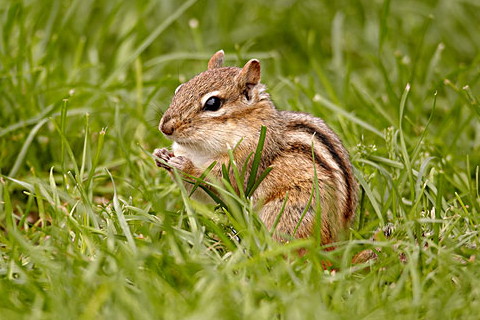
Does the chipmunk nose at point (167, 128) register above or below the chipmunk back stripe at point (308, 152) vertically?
above

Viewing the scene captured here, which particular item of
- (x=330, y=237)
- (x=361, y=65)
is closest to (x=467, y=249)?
(x=330, y=237)

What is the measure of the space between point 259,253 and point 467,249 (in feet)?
3.21

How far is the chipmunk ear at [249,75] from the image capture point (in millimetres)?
4035

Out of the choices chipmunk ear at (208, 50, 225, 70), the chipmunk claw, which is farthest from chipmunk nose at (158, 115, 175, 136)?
chipmunk ear at (208, 50, 225, 70)

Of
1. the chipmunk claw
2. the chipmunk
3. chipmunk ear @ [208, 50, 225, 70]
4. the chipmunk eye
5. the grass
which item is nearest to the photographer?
the grass

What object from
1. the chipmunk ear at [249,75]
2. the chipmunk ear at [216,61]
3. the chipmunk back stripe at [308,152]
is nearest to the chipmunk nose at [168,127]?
the chipmunk ear at [249,75]

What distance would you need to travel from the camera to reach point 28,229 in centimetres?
398

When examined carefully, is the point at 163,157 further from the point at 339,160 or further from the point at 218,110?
the point at 339,160

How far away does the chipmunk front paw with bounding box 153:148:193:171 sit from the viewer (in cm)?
382

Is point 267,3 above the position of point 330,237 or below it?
above

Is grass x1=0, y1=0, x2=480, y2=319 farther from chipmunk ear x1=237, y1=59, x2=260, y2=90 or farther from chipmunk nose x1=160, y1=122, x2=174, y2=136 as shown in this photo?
chipmunk ear x1=237, y1=59, x2=260, y2=90

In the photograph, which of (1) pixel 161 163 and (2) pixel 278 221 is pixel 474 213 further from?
(1) pixel 161 163

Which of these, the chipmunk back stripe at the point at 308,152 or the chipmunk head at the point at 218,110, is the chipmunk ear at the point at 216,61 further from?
the chipmunk back stripe at the point at 308,152

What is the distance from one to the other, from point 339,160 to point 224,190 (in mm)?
741
